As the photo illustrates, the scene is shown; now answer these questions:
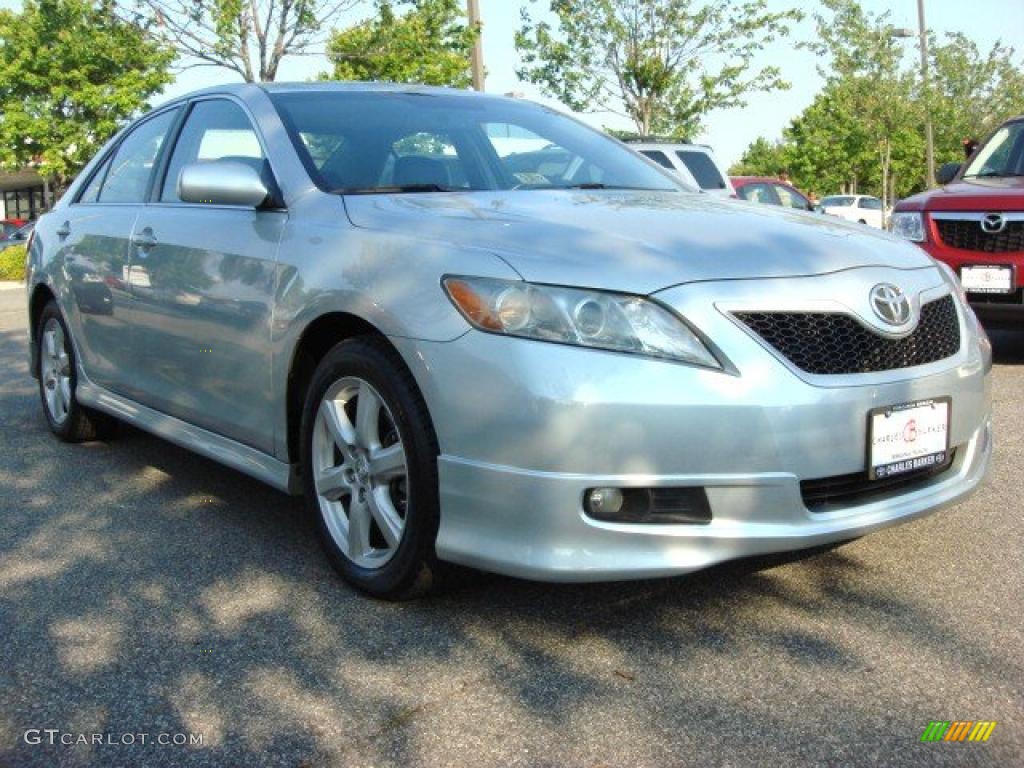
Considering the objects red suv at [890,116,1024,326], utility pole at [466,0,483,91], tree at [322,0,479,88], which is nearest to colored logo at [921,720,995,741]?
red suv at [890,116,1024,326]

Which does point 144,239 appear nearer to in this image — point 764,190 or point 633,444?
point 633,444

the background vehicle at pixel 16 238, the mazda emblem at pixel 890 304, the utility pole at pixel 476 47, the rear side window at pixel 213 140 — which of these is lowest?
the background vehicle at pixel 16 238

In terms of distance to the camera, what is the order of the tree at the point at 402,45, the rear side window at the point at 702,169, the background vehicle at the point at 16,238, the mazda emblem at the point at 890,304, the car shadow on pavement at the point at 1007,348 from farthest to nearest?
Answer: the background vehicle at the point at 16,238, the tree at the point at 402,45, the rear side window at the point at 702,169, the car shadow on pavement at the point at 1007,348, the mazda emblem at the point at 890,304

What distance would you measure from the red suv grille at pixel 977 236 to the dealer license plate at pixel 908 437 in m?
4.76

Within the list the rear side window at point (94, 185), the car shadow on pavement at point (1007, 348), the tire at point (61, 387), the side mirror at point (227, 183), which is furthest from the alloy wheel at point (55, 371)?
the car shadow on pavement at point (1007, 348)

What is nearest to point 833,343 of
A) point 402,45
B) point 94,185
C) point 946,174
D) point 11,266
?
point 94,185

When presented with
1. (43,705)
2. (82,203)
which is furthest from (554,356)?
(82,203)

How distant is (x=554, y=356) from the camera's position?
2.78m

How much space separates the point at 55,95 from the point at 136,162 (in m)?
28.8

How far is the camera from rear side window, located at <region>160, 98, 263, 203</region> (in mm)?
4090

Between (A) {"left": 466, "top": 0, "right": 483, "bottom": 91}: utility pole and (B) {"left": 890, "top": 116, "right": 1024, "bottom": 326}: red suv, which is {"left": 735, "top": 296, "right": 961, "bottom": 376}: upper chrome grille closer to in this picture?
(B) {"left": 890, "top": 116, "right": 1024, "bottom": 326}: red suv

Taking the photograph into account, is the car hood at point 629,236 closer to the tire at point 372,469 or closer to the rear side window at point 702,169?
the tire at point 372,469

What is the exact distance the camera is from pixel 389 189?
12.2 ft

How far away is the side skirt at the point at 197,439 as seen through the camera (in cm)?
370
